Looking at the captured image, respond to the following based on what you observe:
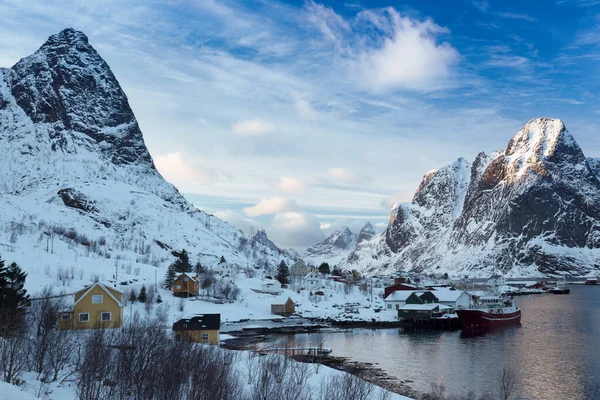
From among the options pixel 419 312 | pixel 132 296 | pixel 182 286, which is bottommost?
pixel 419 312

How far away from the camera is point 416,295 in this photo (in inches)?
4493

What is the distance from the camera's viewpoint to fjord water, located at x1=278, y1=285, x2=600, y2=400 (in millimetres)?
48594

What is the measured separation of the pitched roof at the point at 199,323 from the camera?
2023 inches

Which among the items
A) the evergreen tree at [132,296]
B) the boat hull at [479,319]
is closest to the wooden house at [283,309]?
the evergreen tree at [132,296]

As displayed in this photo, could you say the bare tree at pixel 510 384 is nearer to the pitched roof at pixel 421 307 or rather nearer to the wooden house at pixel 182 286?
the pitched roof at pixel 421 307

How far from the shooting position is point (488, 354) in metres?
65.7

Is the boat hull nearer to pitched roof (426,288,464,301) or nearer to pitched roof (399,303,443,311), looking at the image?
pitched roof (399,303,443,311)

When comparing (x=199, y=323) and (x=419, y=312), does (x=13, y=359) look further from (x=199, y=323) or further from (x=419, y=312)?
(x=419, y=312)

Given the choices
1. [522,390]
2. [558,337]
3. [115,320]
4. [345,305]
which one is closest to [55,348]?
[115,320]

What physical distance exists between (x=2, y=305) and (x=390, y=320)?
3244 inches

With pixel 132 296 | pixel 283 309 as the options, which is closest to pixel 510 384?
pixel 132 296

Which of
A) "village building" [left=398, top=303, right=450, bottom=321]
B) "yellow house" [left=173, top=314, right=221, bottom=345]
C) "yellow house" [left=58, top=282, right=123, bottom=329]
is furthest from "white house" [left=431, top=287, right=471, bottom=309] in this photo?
"yellow house" [left=58, top=282, right=123, bottom=329]

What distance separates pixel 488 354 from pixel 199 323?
37.6 meters

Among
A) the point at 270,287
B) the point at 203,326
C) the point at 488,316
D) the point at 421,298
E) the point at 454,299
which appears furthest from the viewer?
the point at 270,287
